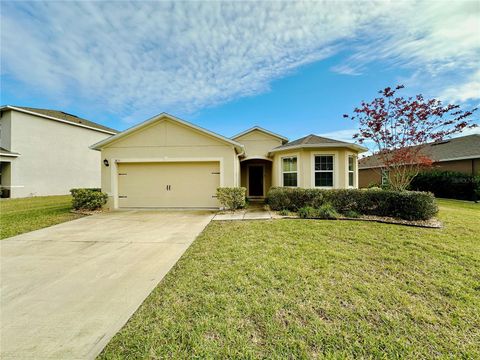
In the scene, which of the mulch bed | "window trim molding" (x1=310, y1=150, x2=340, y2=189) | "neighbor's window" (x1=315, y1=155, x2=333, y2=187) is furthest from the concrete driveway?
"neighbor's window" (x1=315, y1=155, x2=333, y2=187)

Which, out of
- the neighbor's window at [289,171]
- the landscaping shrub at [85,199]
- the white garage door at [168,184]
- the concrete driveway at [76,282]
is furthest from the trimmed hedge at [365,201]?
the landscaping shrub at [85,199]

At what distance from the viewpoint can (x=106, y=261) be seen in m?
4.27

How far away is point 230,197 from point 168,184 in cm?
332

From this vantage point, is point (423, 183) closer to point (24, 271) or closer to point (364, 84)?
point (364, 84)

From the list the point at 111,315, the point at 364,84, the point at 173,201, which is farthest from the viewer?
the point at 364,84

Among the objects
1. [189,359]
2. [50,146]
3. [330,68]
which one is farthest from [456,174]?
[50,146]

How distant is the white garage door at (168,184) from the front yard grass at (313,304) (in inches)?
217

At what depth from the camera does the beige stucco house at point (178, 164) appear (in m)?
10.3

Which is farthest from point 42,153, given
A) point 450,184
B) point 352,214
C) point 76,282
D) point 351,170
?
point 450,184

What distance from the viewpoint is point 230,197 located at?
376 inches

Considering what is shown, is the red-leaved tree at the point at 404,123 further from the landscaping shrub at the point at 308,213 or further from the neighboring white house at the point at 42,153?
the neighboring white house at the point at 42,153

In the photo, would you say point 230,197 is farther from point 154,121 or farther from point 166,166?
point 154,121

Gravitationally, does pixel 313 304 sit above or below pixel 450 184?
below

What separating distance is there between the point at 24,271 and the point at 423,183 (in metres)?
22.2
